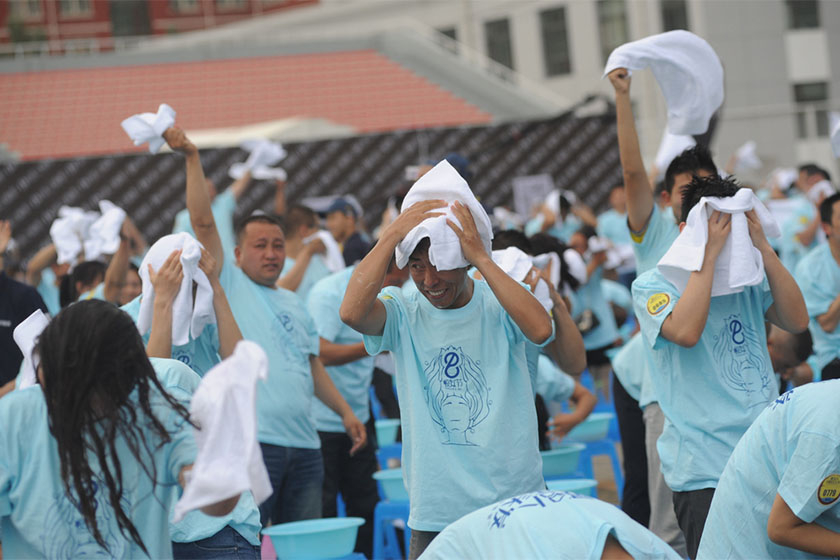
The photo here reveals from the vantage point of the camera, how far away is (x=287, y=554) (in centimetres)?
431

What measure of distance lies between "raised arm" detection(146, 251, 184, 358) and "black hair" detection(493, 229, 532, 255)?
1.50 meters

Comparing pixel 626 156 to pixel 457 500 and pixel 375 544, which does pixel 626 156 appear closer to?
pixel 457 500

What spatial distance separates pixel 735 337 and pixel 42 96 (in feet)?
72.7

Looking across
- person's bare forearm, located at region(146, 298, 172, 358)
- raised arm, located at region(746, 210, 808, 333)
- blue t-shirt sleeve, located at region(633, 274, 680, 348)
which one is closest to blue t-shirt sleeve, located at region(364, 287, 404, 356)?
person's bare forearm, located at region(146, 298, 172, 358)

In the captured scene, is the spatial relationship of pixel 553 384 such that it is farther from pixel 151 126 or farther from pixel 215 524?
pixel 215 524

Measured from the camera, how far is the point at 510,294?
3.28 meters

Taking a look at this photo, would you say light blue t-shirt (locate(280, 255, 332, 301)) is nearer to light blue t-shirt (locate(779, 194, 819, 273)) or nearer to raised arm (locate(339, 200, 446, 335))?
light blue t-shirt (locate(779, 194, 819, 273))

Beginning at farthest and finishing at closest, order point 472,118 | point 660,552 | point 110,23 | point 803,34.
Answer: point 110,23 < point 803,34 < point 472,118 < point 660,552

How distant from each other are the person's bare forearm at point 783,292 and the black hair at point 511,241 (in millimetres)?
1331

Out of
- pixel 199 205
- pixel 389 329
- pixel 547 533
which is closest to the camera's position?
pixel 547 533

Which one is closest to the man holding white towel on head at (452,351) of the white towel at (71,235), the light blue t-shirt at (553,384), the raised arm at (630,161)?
the raised arm at (630,161)

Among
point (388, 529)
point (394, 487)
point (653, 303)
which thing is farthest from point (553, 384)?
point (653, 303)

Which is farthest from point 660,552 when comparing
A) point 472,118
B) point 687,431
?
point 472,118

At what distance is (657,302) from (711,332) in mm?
198
